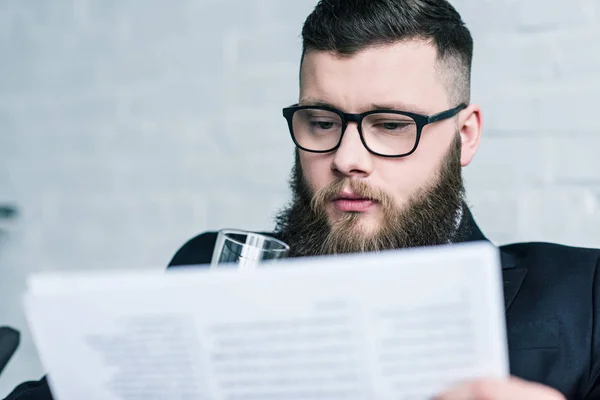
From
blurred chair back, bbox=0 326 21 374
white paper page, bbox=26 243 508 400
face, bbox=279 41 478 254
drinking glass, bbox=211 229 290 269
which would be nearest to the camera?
white paper page, bbox=26 243 508 400

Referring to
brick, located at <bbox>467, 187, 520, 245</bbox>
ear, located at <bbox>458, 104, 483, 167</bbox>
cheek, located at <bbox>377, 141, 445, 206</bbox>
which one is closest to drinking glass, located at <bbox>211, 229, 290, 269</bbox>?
cheek, located at <bbox>377, 141, 445, 206</bbox>

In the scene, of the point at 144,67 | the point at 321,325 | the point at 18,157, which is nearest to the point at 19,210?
the point at 18,157

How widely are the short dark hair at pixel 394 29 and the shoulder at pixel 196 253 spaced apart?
42cm

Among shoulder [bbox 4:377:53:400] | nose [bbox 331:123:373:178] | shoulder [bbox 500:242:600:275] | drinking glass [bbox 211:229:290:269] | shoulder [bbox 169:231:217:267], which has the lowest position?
shoulder [bbox 4:377:53:400]

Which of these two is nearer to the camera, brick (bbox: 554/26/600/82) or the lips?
the lips

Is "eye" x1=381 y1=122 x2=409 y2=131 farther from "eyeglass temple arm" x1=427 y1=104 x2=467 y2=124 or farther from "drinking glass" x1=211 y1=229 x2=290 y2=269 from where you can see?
"drinking glass" x1=211 y1=229 x2=290 y2=269

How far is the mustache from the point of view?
115 centimetres

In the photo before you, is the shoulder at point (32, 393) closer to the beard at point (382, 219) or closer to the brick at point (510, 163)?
the beard at point (382, 219)

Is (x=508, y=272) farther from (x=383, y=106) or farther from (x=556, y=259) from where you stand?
(x=383, y=106)

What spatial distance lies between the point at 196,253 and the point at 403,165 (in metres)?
0.47

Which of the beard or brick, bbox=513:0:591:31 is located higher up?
brick, bbox=513:0:591:31

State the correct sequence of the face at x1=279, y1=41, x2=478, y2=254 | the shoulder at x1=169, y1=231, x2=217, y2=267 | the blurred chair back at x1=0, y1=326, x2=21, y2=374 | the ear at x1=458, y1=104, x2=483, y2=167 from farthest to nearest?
1. the shoulder at x1=169, y1=231, x2=217, y2=267
2. the ear at x1=458, y1=104, x2=483, y2=167
3. the face at x1=279, y1=41, x2=478, y2=254
4. the blurred chair back at x1=0, y1=326, x2=21, y2=374

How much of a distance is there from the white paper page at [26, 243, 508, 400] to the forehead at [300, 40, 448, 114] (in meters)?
0.54

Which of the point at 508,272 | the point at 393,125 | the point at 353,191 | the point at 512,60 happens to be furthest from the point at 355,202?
the point at 512,60
